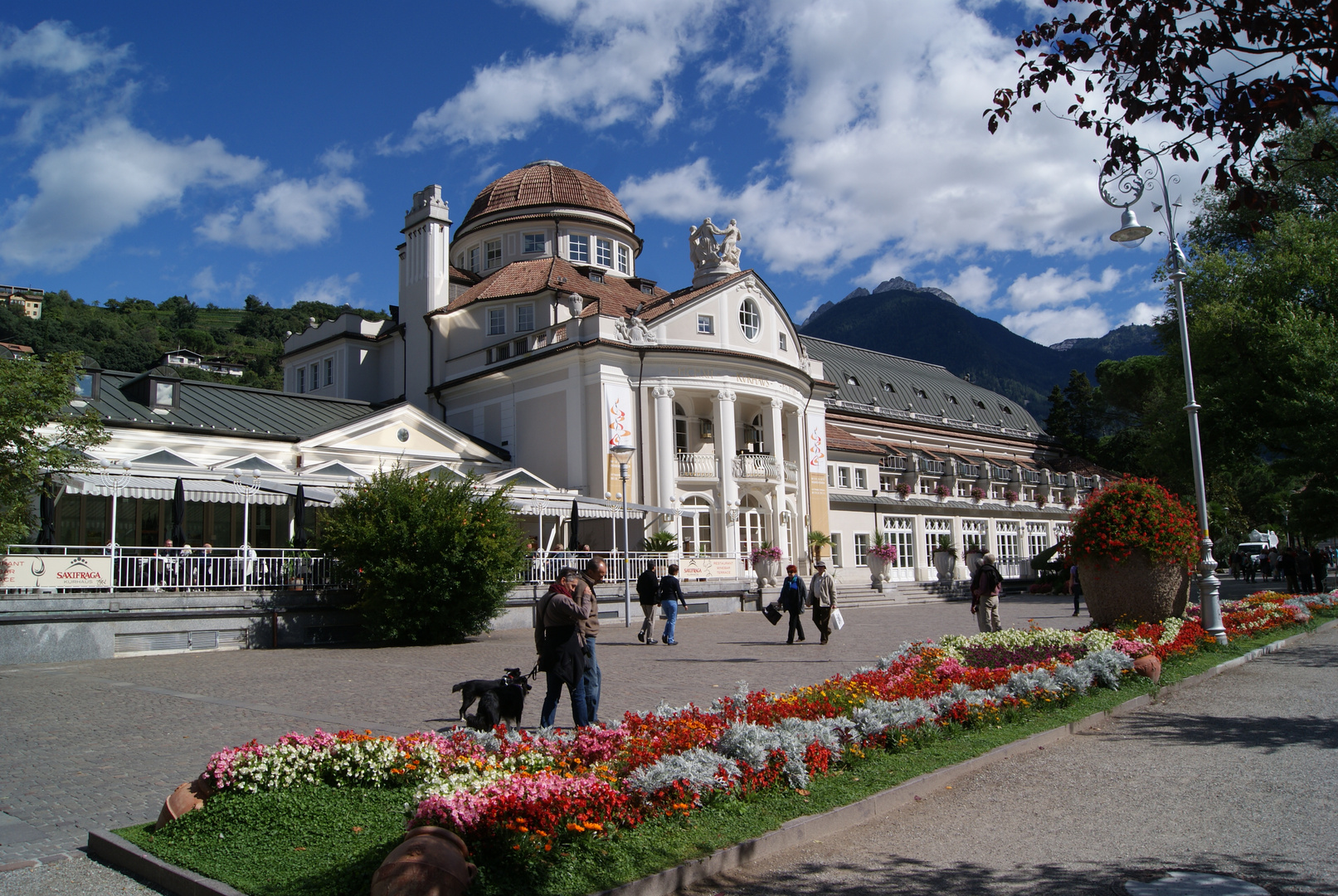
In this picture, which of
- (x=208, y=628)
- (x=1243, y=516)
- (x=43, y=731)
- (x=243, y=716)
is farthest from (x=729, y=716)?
(x=1243, y=516)

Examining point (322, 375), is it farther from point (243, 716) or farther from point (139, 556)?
point (243, 716)

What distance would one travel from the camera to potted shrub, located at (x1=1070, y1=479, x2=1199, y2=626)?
16.0 meters

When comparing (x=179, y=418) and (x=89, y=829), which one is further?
(x=179, y=418)

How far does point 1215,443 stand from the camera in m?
34.9

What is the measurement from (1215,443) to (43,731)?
36.5 metres

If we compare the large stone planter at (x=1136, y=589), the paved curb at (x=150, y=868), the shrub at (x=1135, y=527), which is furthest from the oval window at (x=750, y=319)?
the paved curb at (x=150, y=868)

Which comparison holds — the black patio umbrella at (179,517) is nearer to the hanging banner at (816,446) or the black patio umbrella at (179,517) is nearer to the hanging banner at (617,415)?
the hanging banner at (617,415)

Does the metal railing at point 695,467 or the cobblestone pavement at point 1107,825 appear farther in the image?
the metal railing at point 695,467

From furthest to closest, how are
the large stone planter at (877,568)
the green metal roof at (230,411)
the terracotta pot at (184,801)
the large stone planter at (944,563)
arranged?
the large stone planter at (944,563) < the large stone planter at (877,568) < the green metal roof at (230,411) < the terracotta pot at (184,801)

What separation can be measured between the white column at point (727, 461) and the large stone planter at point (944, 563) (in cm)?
1559

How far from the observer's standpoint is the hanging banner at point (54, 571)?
17922mm

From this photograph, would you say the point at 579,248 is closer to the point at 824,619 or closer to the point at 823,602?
the point at 823,602

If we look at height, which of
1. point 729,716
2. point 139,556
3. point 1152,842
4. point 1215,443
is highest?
point 1215,443

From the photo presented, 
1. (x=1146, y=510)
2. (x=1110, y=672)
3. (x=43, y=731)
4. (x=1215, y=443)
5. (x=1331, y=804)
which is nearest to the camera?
(x=1331, y=804)
